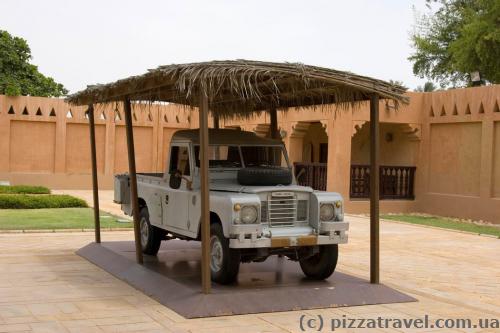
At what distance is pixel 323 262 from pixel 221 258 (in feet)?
4.82

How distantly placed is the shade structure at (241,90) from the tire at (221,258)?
570mm

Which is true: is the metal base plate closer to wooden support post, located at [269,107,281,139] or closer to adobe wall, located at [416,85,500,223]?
wooden support post, located at [269,107,281,139]

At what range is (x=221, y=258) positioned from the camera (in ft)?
26.9

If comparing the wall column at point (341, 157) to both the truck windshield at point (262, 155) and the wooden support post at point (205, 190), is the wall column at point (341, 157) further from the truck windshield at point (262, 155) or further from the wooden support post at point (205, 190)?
the wooden support post at point (205, 190)

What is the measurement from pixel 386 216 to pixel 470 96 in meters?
4.32

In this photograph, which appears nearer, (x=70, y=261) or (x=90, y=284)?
(x=90, y=284)

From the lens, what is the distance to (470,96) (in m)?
19.6

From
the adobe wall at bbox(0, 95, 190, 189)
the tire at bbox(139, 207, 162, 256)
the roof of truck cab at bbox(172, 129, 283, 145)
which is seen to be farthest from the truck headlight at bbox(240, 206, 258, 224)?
the adobe wall at bbox(0, 95, 190, 189)

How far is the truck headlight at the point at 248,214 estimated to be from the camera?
26.0ft

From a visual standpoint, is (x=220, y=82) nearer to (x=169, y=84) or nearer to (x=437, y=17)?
(x=169, y=84)

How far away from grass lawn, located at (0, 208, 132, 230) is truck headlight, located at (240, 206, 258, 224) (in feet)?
25.3

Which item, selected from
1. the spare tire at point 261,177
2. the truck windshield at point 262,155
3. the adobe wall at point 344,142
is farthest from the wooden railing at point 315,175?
the spare tire at point 261,177

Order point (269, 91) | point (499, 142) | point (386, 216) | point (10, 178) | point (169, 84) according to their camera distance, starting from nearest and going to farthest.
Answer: point (169, 84)
point (269, 91)
point (499, 142)
point (386, 216)
point (10, 178)

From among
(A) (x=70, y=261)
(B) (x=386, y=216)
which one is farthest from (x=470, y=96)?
(A) (x=70, y=261)
